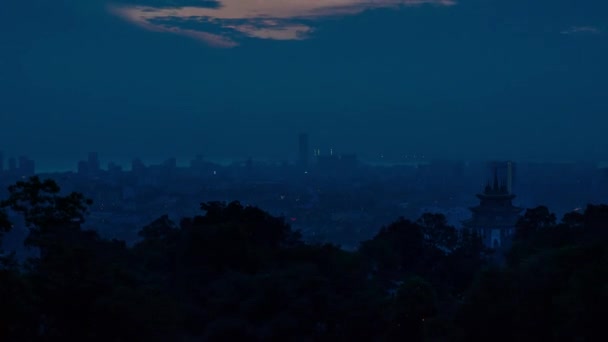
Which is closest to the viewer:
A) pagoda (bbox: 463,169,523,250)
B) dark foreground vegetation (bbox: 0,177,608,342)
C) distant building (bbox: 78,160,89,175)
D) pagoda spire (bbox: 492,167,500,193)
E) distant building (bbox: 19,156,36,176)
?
dark foreground vegetation (bbox: 0,177,608,342)

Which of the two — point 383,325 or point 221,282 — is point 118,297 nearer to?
point 221,282

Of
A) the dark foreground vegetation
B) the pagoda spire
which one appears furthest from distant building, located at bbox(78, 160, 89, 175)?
the dark foreground vegetation

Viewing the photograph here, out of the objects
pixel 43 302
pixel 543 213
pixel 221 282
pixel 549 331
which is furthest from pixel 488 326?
pixel 543 213

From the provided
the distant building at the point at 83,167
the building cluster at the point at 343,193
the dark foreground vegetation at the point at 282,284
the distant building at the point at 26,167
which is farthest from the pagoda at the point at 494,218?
the distant building at the point at 83,167

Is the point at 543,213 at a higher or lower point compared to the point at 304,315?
higher

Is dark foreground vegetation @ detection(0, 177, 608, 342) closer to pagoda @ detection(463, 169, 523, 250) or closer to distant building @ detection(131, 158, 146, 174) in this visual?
pagoda @ detection(463, 169, 523, 250)

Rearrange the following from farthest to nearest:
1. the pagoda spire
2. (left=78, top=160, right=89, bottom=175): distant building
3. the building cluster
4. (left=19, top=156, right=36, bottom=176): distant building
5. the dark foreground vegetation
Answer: (left=78, top=160, right=89, bottom=175): distant building, (left=19, top=156, right=36, bottom=176): distant building, the building cluster, the pagoda spire, the dark foreground vegetation

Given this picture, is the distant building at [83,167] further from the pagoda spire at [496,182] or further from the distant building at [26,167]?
the pagoda spire at [496,182]

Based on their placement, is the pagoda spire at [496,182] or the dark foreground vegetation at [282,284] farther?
the pagoda spire at [496,182]
